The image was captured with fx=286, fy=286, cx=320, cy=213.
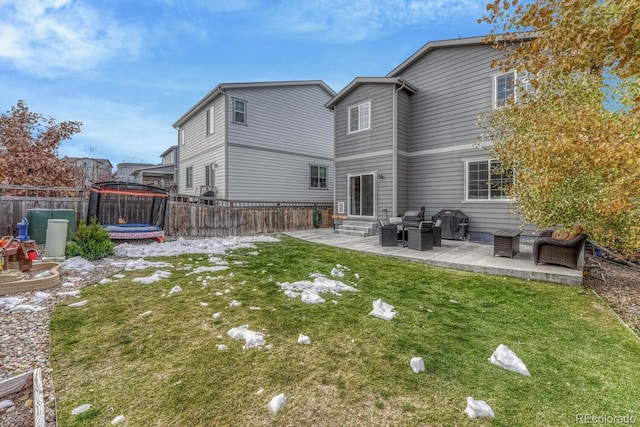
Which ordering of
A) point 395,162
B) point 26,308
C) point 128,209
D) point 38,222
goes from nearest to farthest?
1. point 26,308
2. point 38,222
3. point 128,209
4. point 395,162

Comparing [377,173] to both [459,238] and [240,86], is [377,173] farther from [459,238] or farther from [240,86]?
[240,86]

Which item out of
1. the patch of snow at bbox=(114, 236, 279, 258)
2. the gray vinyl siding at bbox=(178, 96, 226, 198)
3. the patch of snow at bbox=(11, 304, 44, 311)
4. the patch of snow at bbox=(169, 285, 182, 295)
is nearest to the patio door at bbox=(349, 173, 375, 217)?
the patch of snow at bbox=(114, 236, 279, 258)

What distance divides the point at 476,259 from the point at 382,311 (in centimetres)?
375

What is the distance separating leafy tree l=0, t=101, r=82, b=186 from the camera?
8.34 meters

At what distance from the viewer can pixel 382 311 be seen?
3260 mm

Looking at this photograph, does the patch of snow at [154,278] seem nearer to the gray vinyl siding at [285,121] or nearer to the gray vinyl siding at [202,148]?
the gray vinyl siding at [202,148]

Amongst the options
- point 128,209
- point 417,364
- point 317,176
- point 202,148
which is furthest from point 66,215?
point 317,176

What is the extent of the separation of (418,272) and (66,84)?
21711 mm

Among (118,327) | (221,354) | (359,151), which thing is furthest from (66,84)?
(221,354)

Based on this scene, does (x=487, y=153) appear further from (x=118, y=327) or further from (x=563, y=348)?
(x=118, y=327)

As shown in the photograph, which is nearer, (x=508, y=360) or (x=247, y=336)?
(x=508, y=360)

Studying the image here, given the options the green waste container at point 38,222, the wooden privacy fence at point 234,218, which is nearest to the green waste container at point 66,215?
the green waste container at point 38,222

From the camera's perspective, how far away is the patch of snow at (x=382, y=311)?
3144 millimetres

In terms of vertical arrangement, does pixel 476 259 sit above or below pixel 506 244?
below
